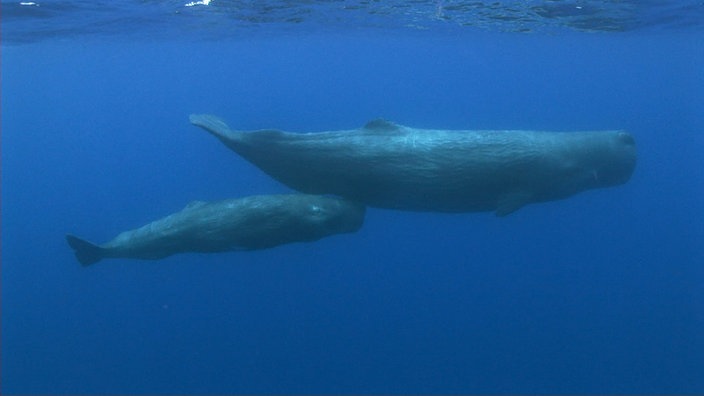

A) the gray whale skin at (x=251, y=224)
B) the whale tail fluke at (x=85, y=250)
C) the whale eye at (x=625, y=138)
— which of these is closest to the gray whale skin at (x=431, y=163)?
the whale eye at (x=625, y=138)

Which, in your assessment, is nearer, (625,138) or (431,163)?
(431,163)

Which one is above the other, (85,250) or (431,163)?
(431,163)

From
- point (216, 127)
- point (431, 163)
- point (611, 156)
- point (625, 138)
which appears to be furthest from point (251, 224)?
point (625, 138)

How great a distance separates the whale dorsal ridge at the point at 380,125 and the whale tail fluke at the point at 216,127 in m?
2.33

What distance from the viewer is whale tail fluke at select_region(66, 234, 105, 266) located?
11109 mm

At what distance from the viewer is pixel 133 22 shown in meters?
22.9

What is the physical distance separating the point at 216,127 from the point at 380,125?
2975mm

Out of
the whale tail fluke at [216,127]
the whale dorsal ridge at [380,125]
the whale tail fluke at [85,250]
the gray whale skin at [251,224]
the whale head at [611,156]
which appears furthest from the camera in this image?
the whale tail fluke at [85,250]

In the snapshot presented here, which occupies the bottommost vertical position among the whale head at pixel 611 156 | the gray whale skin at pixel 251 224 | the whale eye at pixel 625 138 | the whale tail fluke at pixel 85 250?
the whale tail fluke at pixel 85 250

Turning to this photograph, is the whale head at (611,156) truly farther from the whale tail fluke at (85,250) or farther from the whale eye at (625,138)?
the whale tail fluke at (85,250)

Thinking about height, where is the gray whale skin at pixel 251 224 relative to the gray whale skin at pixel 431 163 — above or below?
below

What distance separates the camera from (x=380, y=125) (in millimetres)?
10531

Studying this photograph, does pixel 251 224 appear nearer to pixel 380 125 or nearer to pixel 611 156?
pixel 380 125

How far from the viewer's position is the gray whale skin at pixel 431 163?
9.99 m
